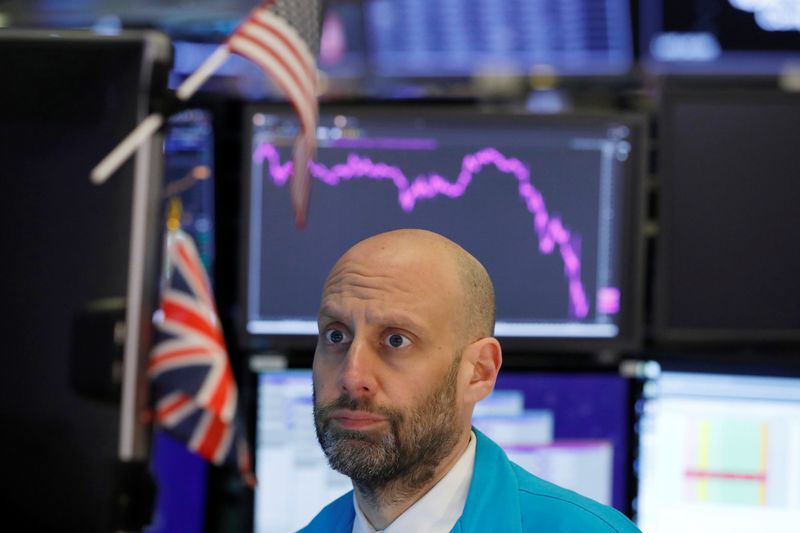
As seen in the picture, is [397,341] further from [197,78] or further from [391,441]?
[197,78]

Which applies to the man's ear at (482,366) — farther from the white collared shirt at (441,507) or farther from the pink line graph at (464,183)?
the pink line graph at (464,183)

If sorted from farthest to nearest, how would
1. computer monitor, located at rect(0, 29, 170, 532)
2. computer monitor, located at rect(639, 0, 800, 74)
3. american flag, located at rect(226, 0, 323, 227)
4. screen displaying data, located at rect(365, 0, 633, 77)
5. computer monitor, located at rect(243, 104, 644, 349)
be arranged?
screen displaying data, located at rect(365, 0, 633, 77)
computer monitor, located at rect(639, 0, 800, 74)
computer monitor, located at rect(243, 104, 644, 349)
american flag, located at rect(226, 0, 323, 227)
computer monitor, located at rect(0, 29, 170, 532)

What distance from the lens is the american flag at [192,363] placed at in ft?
5.06

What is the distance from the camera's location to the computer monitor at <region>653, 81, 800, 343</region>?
5.99 feet

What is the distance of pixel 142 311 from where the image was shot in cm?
136

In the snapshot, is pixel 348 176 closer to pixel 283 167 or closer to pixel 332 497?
pixel 283 167

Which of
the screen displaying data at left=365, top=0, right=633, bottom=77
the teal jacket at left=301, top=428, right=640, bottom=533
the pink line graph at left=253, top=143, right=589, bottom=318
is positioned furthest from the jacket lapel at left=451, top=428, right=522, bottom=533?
the screen displaying data at left=365, top=0, right=633, bottom=77

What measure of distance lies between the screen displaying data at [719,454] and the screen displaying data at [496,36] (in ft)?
2.79

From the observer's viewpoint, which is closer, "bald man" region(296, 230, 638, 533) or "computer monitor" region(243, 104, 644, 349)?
"bald man" region(296, 230, 638, 533)

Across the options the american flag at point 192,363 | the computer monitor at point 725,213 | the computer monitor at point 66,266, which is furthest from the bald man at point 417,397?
the computer monitor at point 725,213

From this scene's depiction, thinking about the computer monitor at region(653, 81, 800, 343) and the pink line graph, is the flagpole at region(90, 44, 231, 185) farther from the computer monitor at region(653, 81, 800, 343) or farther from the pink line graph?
the computer monitor at region(653, 81, 800, 343)

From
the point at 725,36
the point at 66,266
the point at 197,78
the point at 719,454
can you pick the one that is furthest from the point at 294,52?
the point at 725,36

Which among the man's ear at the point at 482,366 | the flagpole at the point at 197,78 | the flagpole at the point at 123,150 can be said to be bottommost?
the man's ear at the point at 482,366

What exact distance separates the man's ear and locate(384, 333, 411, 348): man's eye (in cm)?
7
